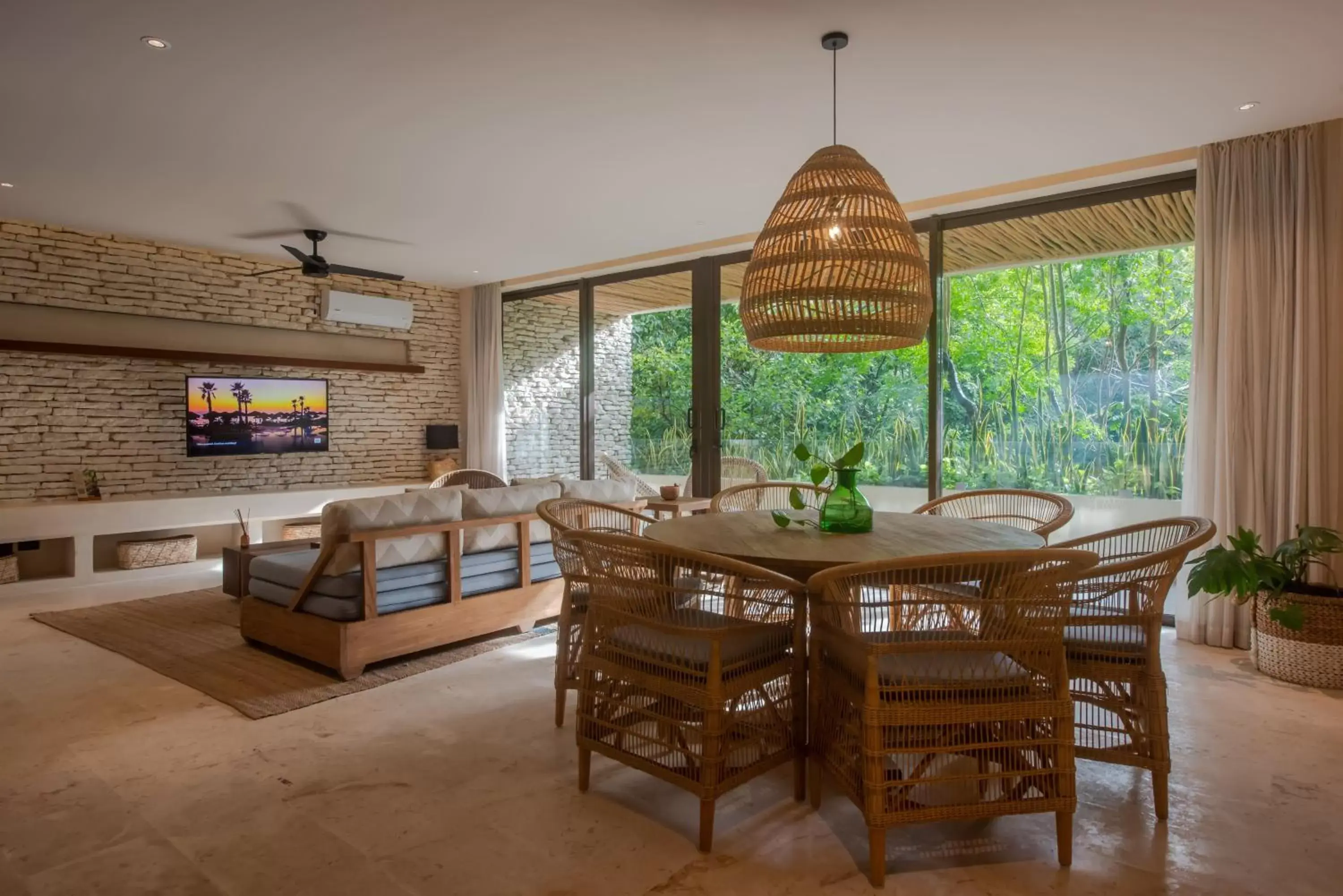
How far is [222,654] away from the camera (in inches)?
149

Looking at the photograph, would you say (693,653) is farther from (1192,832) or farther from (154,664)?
(154,664)

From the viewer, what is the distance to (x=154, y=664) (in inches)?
143

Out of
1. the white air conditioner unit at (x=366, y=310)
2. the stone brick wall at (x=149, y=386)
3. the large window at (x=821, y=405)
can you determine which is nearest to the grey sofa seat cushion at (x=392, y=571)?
the large window at (x=821, y=405)

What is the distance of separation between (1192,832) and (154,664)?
13.5 ft

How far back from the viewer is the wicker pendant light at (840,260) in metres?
2.51

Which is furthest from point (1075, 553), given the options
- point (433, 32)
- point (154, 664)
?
point (154, 664)

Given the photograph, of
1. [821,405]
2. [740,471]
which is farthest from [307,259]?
[821,405]

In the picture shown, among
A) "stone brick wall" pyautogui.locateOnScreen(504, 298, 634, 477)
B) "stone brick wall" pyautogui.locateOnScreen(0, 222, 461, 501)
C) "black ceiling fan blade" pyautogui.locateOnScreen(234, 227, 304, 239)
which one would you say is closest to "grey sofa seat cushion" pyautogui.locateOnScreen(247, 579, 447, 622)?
"black ceiling fan blade" pyautogui.locateOnScreen(234, 227, 304, 239)

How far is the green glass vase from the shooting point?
8.72ft

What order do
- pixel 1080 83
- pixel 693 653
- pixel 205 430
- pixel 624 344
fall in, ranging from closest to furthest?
pixel 693 653
pixel 1080 83
pixel 205 430
pixel 624 344

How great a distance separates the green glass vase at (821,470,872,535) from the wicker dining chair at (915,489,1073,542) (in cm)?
58

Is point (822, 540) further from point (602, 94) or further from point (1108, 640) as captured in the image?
point (602, 94)

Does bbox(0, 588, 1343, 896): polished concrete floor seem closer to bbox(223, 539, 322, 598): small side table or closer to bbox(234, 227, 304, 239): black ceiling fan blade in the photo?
bbox(223, 539, 322, 598): small side table

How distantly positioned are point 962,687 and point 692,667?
2.22 feet
